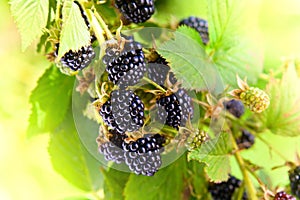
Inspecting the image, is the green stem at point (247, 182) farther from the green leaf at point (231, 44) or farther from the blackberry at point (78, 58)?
the blackberry at point (78, 58)

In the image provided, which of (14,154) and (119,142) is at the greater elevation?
(119,142)

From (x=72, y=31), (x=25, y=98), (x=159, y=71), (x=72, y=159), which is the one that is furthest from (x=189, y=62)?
(x=25, y=98)

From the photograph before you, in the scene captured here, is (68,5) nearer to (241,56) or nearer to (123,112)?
(123,112)

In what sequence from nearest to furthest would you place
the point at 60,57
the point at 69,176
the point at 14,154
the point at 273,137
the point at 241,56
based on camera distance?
the point at 60,57 → the point at 241,56 → the point at 69,176 → the point at 273,137 → the point at 14,154

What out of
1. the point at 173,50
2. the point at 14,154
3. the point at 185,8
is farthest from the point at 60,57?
the point at 14,154

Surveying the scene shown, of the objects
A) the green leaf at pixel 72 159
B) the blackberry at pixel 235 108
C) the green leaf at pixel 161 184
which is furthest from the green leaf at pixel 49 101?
the blackberry at pixel 235 108

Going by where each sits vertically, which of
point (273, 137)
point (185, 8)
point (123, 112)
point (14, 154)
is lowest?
point (14, 154)

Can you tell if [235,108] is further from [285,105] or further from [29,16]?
[29,16]
